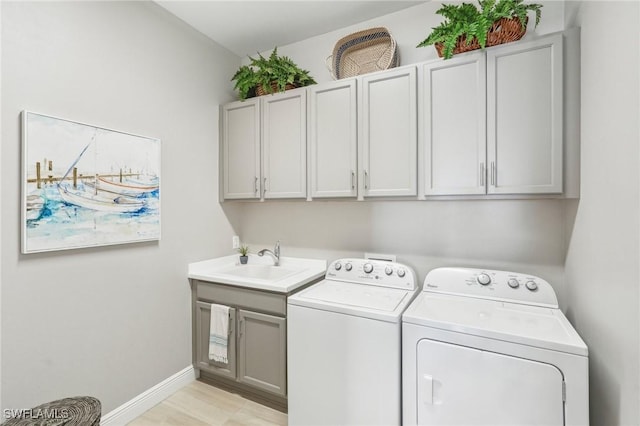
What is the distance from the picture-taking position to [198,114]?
242 centimetres

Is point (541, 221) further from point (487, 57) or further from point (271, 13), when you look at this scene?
point (271, 13)

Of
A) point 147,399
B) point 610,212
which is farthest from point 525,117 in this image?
point 147,399

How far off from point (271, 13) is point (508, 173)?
192cm

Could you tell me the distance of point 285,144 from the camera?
2285 millimetres

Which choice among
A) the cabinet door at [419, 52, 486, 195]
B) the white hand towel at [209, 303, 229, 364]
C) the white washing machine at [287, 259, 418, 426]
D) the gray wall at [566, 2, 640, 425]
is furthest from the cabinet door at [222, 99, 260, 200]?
the gray wall at [566, 2, 640, 425]

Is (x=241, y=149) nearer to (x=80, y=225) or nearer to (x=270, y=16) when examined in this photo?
(x=270, y=16)

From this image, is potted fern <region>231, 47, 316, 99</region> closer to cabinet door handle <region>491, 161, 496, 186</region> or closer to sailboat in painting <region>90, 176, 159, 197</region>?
sailboat in painting <region>90, 176, 159, 197</region>

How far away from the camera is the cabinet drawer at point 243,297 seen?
1.99 meters

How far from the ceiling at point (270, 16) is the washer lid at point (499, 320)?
201 centimetres

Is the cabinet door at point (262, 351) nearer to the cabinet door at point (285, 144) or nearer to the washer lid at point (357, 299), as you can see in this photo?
the washer lid at point (357, 299)

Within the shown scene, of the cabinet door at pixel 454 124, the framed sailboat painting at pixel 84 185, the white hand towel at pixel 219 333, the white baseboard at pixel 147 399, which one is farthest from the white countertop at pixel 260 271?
the cabinet door at pixel 454 124

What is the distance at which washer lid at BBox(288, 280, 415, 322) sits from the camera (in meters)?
1.60

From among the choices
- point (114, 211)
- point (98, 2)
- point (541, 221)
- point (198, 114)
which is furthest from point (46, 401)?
point (541, 221)

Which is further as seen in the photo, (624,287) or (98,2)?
(98,2)
